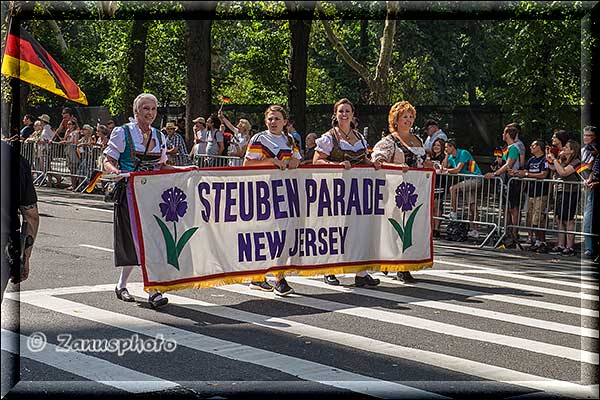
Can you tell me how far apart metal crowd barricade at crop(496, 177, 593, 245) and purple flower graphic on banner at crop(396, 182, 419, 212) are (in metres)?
4.76

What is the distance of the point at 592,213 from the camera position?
15.4 metres

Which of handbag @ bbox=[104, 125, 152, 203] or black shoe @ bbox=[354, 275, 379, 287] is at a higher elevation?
handbag @ bbox=[104, 125, 152, 203]

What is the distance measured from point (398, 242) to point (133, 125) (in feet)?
11.6

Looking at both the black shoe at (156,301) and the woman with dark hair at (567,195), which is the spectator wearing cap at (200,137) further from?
the black shoe at (156,301)

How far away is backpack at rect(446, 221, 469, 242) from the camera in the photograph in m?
17.3

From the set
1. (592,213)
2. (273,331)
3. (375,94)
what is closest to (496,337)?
(273,331)

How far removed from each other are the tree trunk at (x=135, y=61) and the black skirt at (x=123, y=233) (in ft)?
71.8

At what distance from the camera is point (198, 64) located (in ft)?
81.1

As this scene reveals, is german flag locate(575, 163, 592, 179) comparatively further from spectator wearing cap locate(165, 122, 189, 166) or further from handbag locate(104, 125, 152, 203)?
spectator wearing cap locate(165, 122, 189, 166)

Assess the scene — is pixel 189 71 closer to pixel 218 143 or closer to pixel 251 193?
pixel 218 143

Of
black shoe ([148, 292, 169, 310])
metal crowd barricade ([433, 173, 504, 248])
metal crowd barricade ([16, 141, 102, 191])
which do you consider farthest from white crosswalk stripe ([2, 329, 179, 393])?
metal crowd barricade ([16, 141, 102, 191])

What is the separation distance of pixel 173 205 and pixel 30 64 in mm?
2156

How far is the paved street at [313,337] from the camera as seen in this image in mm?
6898

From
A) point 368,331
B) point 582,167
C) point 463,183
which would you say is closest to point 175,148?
point 463,183
